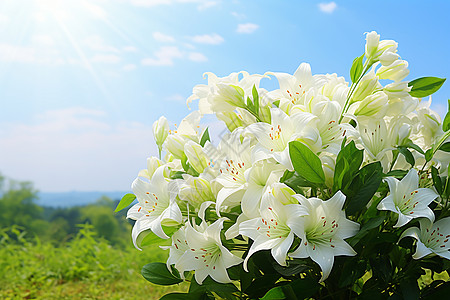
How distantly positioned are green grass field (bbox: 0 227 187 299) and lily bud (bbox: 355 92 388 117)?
5.60 ft

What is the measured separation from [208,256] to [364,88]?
361 millimetres

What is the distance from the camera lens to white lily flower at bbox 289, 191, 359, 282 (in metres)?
0.56

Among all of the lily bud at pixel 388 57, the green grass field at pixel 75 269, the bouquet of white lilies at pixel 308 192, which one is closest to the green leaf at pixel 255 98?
the bouquet of white lilies at pixel 308 192

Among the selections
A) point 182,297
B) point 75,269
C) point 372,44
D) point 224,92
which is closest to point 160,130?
point 224,92

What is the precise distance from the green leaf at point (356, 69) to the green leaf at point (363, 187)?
0.57 feet

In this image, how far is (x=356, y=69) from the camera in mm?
732

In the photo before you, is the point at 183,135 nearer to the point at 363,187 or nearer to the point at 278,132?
the point at 278,132

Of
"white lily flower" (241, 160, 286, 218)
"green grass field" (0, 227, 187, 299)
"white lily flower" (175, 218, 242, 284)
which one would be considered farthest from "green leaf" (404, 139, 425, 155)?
"green grass field" (0, 227, 187, 299)

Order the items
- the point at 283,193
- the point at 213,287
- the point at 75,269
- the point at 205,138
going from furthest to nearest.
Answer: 1. the point at 75,269
2. the point at 205,138
3. the point at 213,287
4. the point at 283,193

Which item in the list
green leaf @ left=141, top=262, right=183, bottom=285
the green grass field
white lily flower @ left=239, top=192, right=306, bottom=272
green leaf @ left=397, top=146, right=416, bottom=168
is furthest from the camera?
the green grass field

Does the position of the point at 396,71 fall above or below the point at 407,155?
above

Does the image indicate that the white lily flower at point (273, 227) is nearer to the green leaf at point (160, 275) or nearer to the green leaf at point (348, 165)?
the green leaf at point (348, 165)

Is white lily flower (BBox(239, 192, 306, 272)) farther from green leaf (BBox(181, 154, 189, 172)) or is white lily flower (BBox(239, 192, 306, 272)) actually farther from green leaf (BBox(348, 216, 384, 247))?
green leaf (BBox(181, 154, 189, 172))

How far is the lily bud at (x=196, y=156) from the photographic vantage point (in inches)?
26.9
